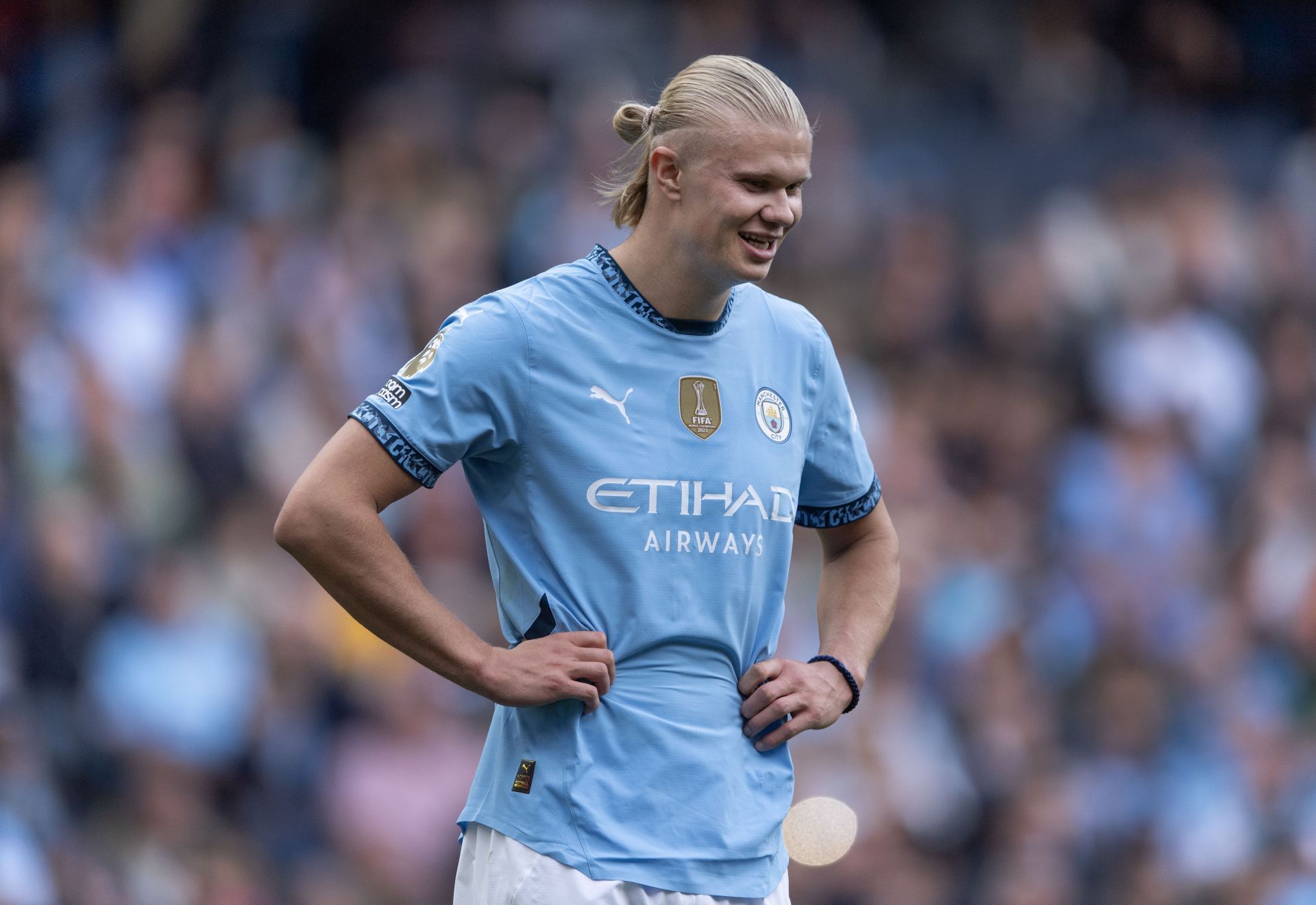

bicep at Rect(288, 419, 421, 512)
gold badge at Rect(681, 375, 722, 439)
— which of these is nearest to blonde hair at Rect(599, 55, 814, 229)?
gold badge at Rect(681, 375, 722, 439)

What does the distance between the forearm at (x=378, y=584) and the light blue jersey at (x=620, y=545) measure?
0.48ft

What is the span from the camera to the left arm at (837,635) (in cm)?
375

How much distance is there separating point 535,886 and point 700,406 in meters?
1.01

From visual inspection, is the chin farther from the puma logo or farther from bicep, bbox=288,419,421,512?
bicep, bbox=288,419,421,512

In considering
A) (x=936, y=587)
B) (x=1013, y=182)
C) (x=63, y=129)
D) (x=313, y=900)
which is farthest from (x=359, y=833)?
(x=1013, y=182)

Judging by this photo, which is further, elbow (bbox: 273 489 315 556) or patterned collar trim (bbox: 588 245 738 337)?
patterned collar trim (bbox: 588 245 738 337)

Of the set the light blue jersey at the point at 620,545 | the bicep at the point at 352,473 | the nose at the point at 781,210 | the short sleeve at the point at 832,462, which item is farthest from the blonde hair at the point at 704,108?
the bicep at the point at 352,473

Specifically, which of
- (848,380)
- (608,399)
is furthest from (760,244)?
(848,380)

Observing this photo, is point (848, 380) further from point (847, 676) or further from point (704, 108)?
point (704, 108)

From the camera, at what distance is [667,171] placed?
380 cm

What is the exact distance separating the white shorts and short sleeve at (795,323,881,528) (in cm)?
92

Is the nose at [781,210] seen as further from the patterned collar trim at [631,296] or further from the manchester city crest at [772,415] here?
the manchester city crest at [772,415]

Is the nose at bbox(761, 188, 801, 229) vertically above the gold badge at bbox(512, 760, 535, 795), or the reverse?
the nose at bbox(761, 188, 801, 229)

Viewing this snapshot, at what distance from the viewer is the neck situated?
3.78 meters
